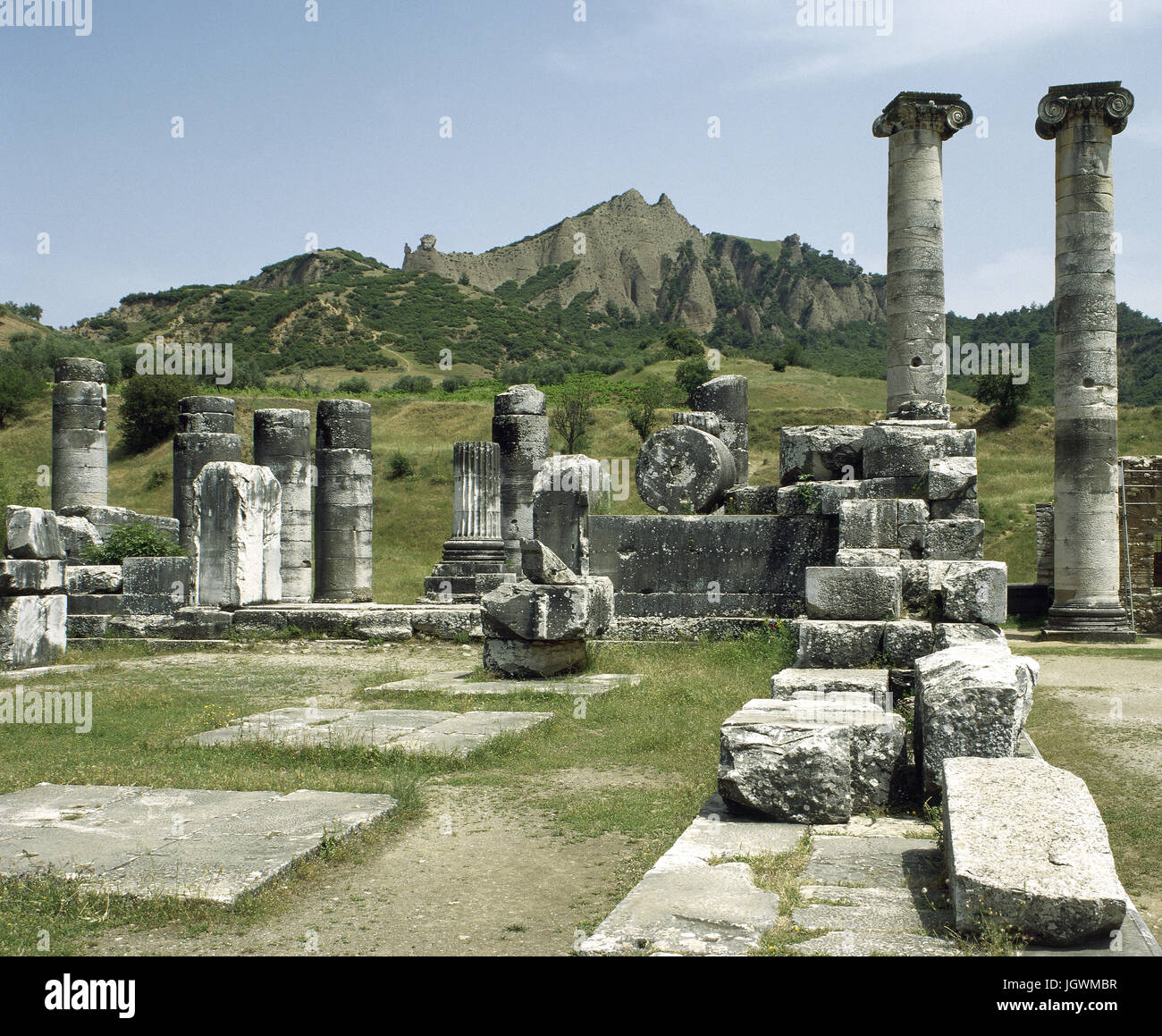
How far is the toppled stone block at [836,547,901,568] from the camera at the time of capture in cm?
877

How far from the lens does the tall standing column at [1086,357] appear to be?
17.4 m

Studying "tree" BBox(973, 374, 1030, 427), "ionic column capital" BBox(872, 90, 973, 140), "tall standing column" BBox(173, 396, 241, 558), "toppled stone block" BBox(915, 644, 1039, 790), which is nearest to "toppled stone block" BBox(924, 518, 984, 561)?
"toppled stone block" BBox(915, 644, 1039, 790)

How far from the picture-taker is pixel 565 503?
1257 cm

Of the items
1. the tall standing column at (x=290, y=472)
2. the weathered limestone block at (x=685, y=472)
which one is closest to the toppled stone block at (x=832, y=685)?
the weathered limestone block at (x=685, y=472)

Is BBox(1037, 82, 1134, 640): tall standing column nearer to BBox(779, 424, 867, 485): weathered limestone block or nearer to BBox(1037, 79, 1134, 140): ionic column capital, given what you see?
BBox(1037, 79, 1134, 140): ionic column capital

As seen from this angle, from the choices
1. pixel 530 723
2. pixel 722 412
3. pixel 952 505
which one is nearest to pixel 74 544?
pixel 722 412

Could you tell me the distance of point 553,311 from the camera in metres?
93.2

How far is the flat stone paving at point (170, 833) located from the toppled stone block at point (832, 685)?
8.06ft

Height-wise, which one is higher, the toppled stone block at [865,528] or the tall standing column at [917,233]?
the tall standing column at [917,233]

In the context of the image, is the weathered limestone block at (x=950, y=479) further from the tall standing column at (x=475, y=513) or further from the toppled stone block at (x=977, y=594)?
the tall standing column at (x=475, y=513)

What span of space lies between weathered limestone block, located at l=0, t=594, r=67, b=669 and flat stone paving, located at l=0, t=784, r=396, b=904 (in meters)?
6.33

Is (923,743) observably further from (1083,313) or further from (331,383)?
(331,383)

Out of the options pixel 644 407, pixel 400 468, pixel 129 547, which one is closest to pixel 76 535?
pixel 129 547

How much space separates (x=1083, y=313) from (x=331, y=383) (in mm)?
47913
